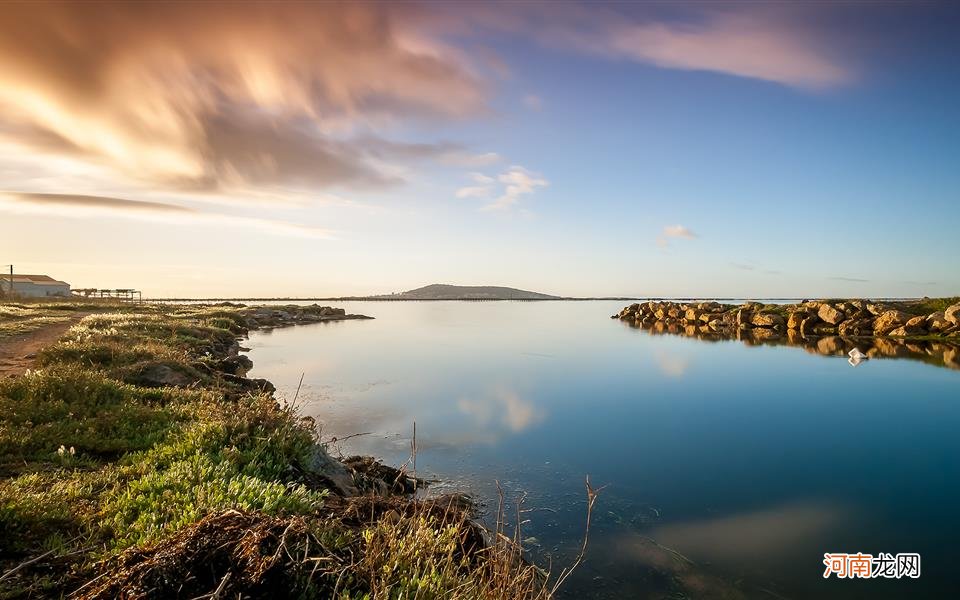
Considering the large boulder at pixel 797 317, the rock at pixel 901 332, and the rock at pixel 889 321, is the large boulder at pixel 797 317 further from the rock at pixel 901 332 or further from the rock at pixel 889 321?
the rock at pixel 901 332

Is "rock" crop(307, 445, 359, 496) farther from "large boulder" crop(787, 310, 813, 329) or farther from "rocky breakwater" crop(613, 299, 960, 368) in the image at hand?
"large boulder" crop(787, 310, 813, 329)

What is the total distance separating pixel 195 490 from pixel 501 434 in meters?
10.8

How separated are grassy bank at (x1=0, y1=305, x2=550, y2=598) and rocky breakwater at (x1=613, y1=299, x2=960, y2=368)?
35.7 meters

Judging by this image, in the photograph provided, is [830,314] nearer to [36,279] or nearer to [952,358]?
[952,358]

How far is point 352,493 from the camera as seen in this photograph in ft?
29.8

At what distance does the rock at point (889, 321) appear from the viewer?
138ft

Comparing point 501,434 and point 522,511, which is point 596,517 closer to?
point 522,511

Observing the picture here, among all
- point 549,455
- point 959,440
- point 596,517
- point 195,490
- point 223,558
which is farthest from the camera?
point 959,440

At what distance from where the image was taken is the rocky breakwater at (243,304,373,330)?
215ft

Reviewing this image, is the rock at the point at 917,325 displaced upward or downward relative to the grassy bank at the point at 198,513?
upward

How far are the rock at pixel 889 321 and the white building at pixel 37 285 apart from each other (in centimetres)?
12076

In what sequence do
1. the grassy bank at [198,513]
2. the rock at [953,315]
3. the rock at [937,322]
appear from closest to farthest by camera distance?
the grassy bank at [198,513] < the rock at [953,315] < the rock at [937,322]

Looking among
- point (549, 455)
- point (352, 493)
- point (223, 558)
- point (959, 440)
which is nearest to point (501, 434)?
point (549, 455)

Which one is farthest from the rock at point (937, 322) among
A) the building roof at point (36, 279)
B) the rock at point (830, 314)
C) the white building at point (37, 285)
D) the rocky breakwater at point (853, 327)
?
the building roof at point (36, 279)
